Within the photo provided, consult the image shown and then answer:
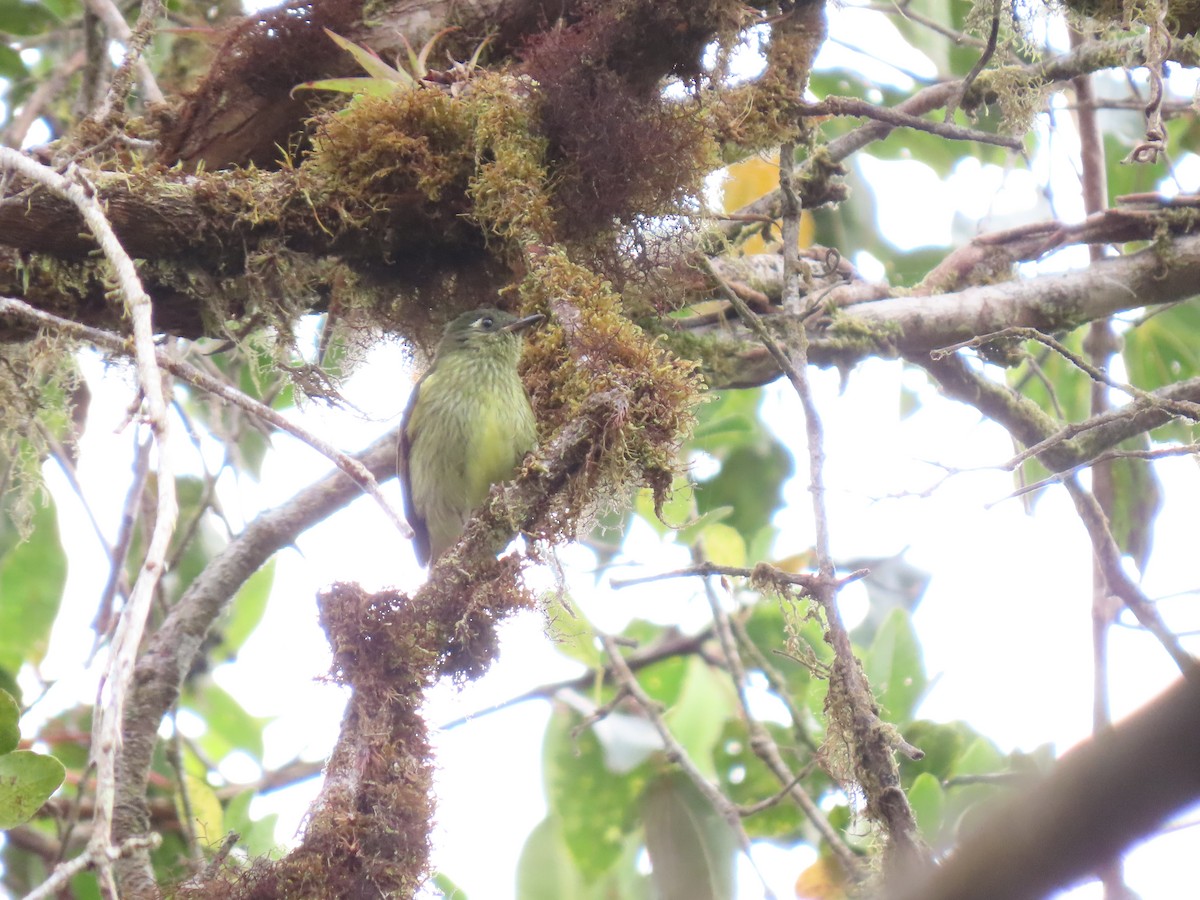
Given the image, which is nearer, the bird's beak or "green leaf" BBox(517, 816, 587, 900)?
the bird's beak

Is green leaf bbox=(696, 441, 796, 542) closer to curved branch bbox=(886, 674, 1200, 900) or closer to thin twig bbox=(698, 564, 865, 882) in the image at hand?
thin twig bbox=(698, 564, 865, 882)

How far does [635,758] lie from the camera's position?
16.8 feet

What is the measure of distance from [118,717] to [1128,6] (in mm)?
3181

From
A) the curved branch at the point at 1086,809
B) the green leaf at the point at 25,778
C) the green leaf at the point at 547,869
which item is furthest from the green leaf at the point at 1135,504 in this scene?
the curved branch at the point at 1086,809

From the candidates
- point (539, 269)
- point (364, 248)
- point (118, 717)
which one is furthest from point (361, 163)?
point (118, 717)

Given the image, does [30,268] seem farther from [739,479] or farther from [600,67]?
[739,479]

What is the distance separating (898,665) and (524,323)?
2249 mm

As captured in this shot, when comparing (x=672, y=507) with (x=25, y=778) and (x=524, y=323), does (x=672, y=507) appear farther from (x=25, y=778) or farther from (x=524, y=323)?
(x=25, y=778)

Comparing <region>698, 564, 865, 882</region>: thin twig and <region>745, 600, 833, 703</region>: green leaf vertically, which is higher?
<region>745, 600, 833, 703</region>: green leaf

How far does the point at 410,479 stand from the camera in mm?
4742

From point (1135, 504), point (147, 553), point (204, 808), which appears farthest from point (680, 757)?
point (147, 553)

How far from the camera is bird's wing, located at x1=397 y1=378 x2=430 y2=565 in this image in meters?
4.57

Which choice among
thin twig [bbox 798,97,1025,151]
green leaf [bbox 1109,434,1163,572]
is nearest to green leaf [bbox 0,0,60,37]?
thin twig [bbox 798,97,1025,151]

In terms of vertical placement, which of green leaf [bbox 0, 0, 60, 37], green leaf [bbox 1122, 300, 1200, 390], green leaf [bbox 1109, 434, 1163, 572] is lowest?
green leaf [bbox 1109, 434, 1163, 572]
